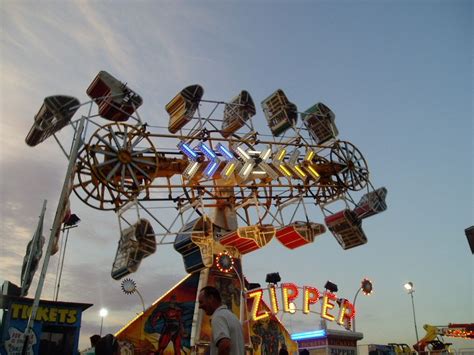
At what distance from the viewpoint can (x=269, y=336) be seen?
26891mm

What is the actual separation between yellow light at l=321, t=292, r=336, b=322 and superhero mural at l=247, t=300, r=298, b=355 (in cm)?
293

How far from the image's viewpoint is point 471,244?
285 inches

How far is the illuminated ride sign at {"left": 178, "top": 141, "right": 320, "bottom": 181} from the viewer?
18172mm

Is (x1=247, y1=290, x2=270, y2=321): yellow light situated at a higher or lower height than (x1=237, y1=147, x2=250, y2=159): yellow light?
lower

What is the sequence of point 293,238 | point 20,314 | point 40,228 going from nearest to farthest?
1. point 40,228
2. point 293,238
3. point 20,314

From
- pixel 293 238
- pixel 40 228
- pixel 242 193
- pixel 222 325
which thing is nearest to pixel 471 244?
pixel 222 325

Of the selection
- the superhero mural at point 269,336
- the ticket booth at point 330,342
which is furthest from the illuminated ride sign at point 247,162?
the ticket booth at point 330,342

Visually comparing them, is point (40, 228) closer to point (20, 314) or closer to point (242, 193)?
point (242, 193)

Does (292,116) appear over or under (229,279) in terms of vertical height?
over

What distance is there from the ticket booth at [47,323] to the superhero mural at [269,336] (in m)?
9.20

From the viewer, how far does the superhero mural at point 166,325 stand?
2184 cm

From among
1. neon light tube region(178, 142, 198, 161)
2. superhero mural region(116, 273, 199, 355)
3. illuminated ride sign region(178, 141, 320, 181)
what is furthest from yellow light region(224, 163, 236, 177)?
superhero mural region(116, 273, 199, 355)

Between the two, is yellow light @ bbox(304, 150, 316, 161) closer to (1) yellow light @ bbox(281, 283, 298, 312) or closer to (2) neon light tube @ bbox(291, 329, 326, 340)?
(1) yellow light @ bbox(281, 283, 298, 312)

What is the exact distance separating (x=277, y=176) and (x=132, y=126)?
6.33 meters
